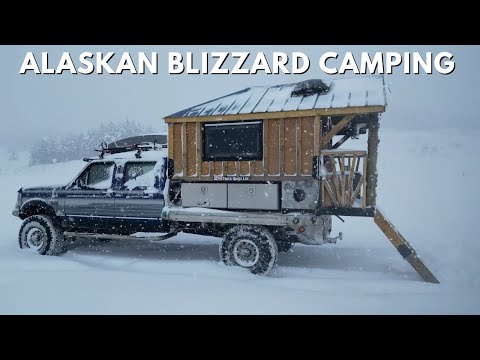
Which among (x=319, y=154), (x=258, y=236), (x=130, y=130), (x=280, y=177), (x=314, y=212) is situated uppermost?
(x=130, y=130)

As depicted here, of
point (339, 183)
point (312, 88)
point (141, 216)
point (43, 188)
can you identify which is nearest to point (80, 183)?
point (43, 188)

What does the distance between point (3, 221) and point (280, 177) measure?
407 inches

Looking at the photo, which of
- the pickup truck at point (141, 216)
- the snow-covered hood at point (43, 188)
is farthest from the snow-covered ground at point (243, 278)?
the snow-covered hood at point (43, 188)

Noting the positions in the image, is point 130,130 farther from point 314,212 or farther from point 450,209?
point 314,212

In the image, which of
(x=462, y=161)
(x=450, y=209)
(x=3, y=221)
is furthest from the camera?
(x=462, y=161)

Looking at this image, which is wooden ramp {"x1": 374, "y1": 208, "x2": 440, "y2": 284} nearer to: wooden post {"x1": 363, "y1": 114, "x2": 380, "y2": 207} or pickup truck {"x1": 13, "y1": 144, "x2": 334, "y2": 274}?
wooden post {"x1": 363, "y1": 114, "x2": 380, "y2": 207}

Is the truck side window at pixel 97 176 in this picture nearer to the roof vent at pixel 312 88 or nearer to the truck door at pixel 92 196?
the truck door at pixel 92 196

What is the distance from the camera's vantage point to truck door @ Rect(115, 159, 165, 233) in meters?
6.73

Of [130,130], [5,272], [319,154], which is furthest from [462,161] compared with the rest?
[130,130]

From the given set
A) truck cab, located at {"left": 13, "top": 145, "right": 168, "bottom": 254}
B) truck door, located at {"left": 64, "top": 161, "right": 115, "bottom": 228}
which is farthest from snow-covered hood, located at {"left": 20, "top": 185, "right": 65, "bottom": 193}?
truck door, located at {"left": 64, "top": 161, "right": 115, "bottom": 228}

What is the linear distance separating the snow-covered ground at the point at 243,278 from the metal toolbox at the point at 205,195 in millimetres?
1061

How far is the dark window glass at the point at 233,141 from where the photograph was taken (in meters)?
6.46

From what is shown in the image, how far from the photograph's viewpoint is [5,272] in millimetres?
5730

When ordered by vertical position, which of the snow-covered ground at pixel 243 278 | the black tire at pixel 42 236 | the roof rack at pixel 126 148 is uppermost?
the roof rack at pixel 126 148
